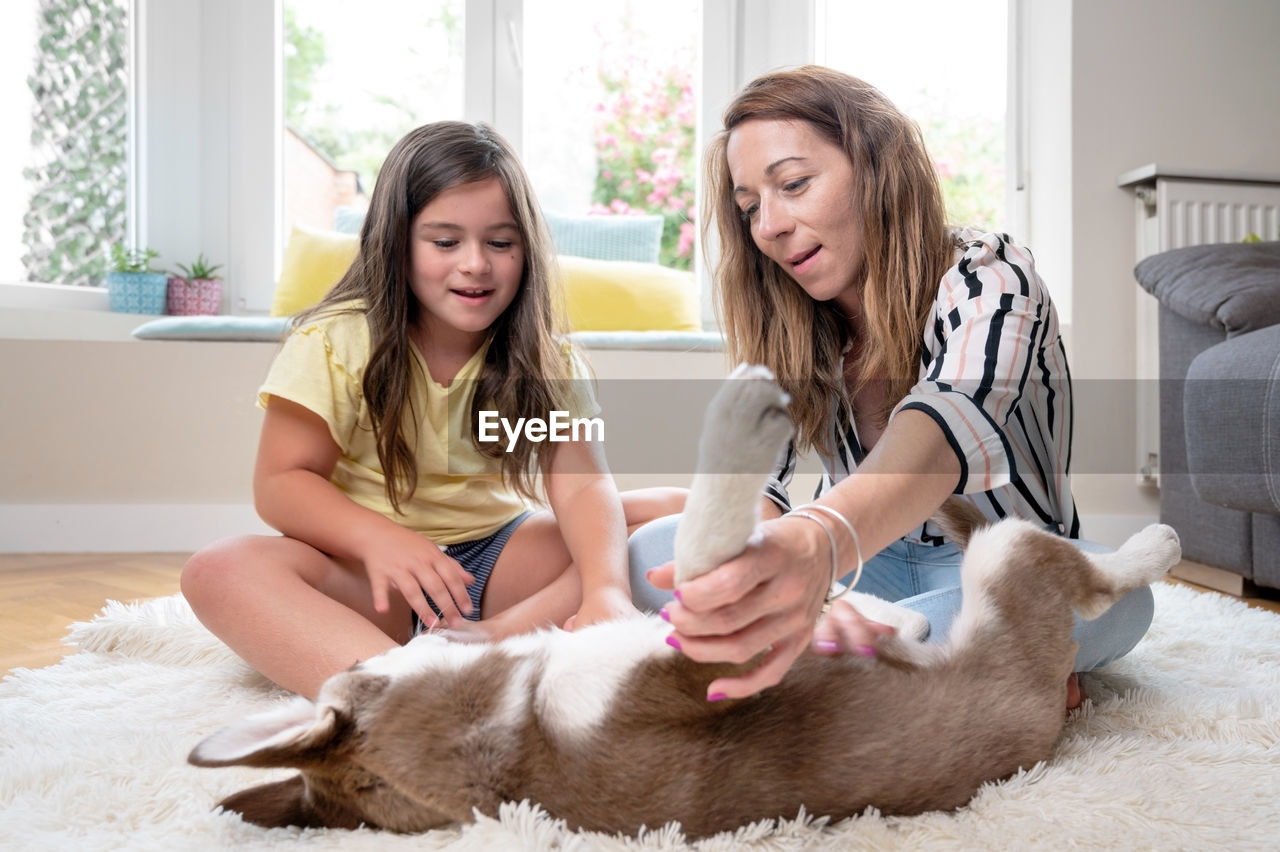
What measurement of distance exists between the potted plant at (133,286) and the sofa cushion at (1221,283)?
278 centimetres

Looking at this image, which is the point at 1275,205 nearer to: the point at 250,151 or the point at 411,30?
the point at 411,30

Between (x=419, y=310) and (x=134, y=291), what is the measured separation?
2.00 metres

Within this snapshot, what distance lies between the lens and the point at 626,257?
317 cm

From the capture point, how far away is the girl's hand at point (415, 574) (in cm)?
108

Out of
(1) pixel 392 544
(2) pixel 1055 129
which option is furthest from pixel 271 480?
(2) pixel 1055 129

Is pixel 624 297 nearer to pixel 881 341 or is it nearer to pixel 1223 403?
pixel 1223 403

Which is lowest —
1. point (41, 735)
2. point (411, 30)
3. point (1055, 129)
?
point (41, 735)

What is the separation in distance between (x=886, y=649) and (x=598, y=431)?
0.78m

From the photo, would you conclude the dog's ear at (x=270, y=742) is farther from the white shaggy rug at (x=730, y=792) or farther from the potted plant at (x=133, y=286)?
the potted plant at (x=133, y=286)

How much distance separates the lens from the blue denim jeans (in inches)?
38.1

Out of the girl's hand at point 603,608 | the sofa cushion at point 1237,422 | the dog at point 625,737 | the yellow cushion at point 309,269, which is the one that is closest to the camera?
the dog at point 625,737

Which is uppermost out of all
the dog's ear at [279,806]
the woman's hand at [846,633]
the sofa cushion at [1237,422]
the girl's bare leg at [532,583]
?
the sofa cushion at [1237,422]

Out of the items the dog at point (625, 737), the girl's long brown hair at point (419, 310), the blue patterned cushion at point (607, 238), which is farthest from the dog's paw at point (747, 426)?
the blue patterned cushion at point (607, 238)

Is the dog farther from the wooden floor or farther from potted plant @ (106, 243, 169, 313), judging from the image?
potted plant @ (106, 243, 169, 313)
